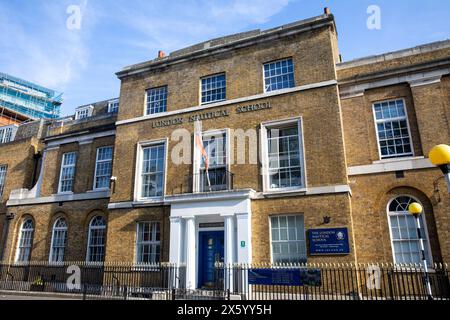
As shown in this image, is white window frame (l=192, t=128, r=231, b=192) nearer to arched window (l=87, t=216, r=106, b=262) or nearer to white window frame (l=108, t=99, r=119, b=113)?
arched window (l=87, t=216, r=106, b=262)

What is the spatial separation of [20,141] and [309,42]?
20.7 m

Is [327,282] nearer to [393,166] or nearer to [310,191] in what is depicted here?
[310,191]

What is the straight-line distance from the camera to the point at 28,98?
174 feet

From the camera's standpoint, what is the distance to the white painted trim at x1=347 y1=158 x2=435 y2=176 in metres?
12.3

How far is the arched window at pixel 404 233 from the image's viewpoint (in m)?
11.8

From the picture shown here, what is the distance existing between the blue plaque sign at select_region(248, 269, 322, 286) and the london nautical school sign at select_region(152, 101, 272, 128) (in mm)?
6931

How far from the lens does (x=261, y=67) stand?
1500 cm

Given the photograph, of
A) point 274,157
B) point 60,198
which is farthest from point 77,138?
point 274,157

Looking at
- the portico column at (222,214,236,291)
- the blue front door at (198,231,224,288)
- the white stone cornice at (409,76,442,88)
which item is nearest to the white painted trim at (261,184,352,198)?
the portico column at (222,214,236,291)
